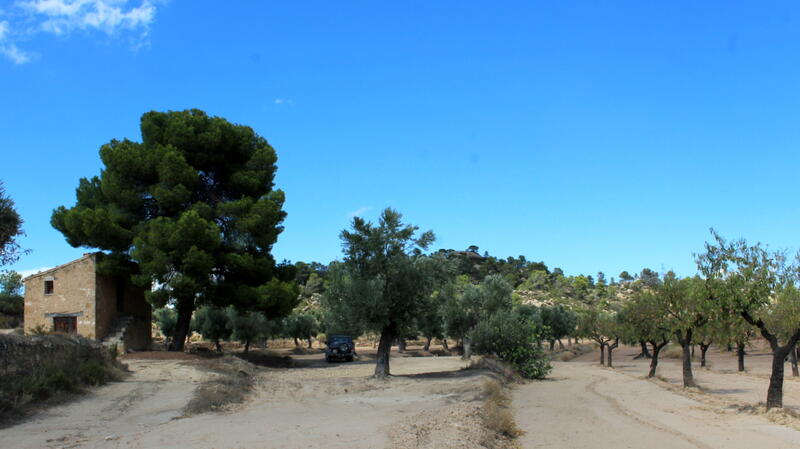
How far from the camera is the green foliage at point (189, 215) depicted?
34375 millimetres

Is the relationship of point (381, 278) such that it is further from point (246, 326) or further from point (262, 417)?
point (246, 326)

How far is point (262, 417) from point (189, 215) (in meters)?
20.9

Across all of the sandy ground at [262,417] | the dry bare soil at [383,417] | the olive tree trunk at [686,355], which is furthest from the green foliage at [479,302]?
the sandy ground at [262,417]

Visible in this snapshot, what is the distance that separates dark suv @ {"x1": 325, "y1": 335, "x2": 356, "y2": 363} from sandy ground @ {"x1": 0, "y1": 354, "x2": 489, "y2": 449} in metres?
22.6

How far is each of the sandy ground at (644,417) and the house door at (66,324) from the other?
2530 centimetres

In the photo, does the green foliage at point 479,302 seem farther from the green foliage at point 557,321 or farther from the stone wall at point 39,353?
the green foliage at point 557,321

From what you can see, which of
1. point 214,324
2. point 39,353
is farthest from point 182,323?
point 39,353

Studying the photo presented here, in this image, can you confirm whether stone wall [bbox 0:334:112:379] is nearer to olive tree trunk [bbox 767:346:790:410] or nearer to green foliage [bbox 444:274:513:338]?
olive tree trunk [bbox 767:346:790:410]

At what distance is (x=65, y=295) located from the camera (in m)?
35.5

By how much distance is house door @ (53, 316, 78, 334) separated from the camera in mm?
34866

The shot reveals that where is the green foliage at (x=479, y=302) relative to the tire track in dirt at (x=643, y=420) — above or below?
above

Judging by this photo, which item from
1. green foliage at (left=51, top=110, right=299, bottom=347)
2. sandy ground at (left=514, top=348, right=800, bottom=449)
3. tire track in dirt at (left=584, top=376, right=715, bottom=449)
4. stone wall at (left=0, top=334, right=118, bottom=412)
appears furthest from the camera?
green foliage at (left=51, top=110, right=299, bottom=347)

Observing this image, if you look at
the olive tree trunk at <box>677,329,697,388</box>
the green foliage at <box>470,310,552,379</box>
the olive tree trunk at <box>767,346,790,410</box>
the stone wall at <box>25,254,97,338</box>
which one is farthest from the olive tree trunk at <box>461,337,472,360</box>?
the stone wall at <box>25,254,97,338</box>

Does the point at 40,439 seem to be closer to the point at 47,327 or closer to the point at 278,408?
the point at 278,408
